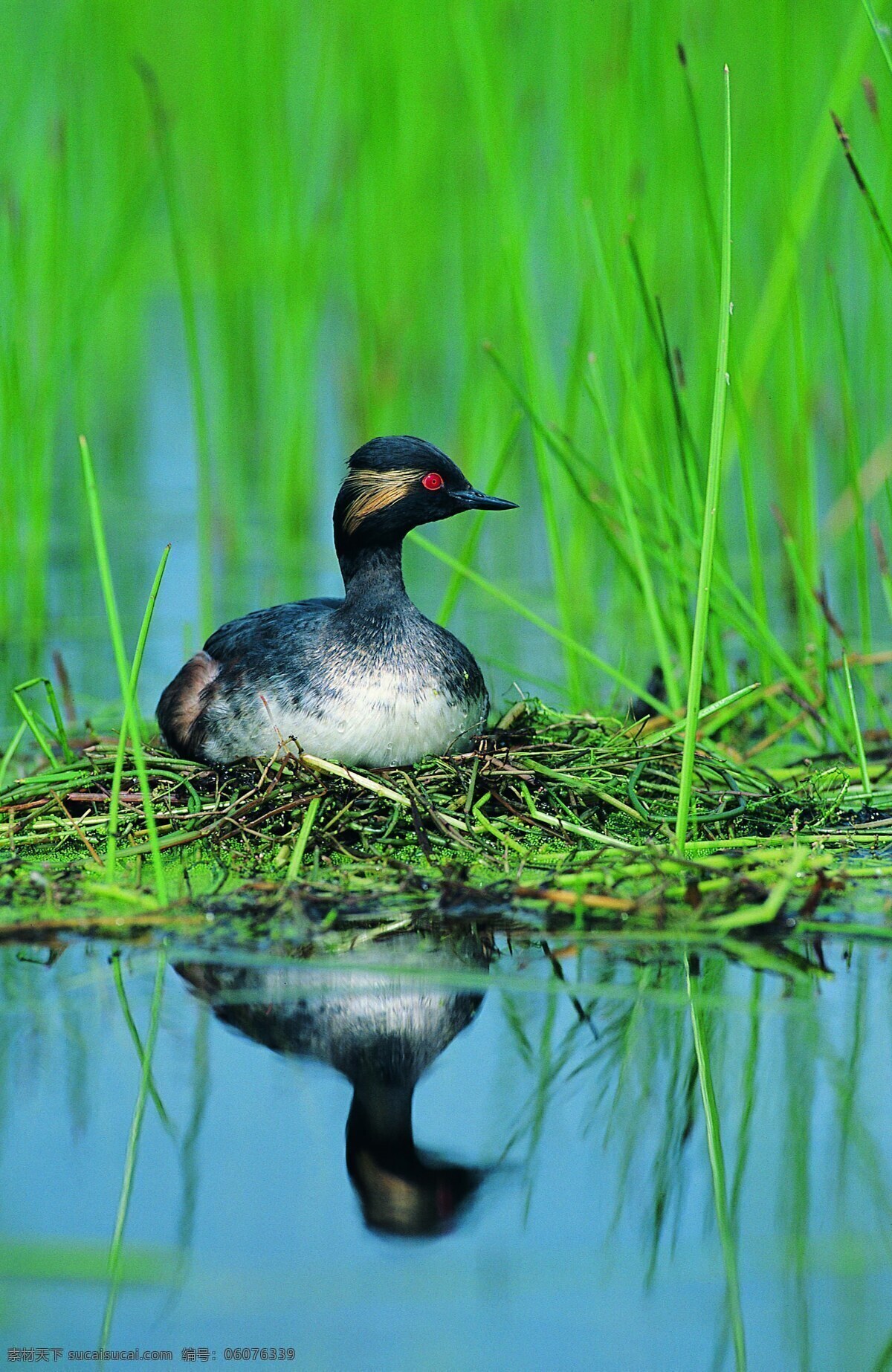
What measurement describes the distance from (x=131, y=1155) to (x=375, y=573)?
284cm

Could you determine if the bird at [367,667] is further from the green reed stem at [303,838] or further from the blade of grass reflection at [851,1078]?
the blade of grass reflection at [851,1078]

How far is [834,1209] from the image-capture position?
2.87m

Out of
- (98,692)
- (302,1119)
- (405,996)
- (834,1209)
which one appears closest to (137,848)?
(405,996)

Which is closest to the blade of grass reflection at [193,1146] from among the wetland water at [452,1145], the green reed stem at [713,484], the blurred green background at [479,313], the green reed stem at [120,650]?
the wetland water at [452,1145]

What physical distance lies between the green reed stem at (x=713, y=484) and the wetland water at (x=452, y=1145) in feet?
1.70

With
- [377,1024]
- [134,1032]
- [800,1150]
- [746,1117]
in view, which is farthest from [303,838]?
[800,1150]

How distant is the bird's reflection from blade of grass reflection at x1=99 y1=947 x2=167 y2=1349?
0.10m

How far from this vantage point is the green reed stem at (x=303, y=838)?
4.29m

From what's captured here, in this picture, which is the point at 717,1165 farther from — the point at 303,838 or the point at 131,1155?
the point at 303,838

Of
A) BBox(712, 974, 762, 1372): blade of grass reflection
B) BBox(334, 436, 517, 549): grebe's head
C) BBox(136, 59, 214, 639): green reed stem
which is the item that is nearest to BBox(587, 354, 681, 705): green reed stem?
BBox(334, 436, 517, 549): grebe's head

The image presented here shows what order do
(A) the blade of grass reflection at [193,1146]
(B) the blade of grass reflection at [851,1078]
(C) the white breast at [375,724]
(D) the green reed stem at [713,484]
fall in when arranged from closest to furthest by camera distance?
(A) the blade of grass reflection at [193,1146], (B) the blade of grass reflection at [851,1078], (D) the green reed stem at [713,484], (C) the white breast at [375,724]

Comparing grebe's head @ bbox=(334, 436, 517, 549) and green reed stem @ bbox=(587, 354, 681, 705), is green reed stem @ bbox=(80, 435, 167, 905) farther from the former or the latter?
green reed stem @ bbox=(587, 354, 681, 705)

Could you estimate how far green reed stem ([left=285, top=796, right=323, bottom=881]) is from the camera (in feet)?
14.1

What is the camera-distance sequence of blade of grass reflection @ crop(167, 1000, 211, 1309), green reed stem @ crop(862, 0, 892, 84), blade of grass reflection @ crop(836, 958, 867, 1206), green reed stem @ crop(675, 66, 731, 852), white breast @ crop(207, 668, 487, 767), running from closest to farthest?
1. blade of grass reflection @ crop(167, 1000, 211, 1309)
2. blade of grass reflection @ crop(836, 958, 867, 1206)
3. green reed stem @ crop(675, 66, 731, 852)
4. green reed stem @ crop(862, 0, 892, 84)
5. white breast @ crop(207, 668, 487, 767)
